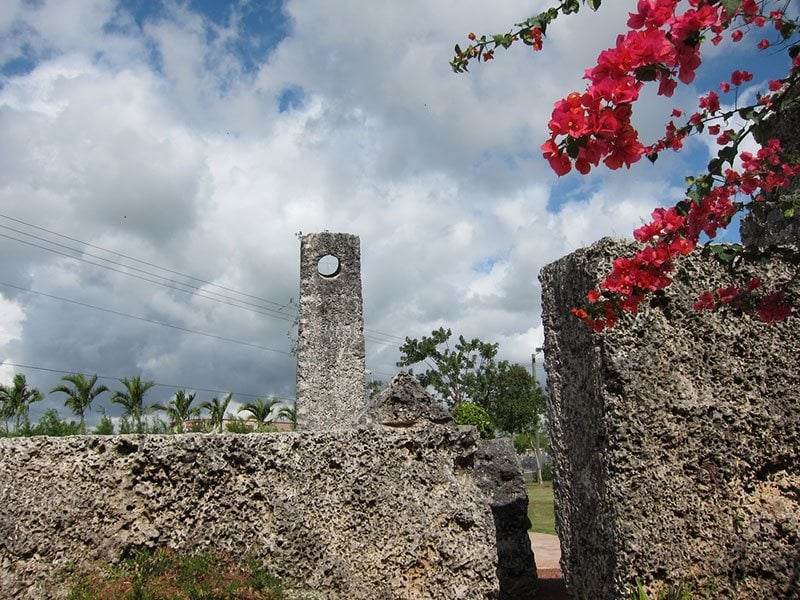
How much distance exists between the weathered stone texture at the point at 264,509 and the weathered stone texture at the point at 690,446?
0.62 m

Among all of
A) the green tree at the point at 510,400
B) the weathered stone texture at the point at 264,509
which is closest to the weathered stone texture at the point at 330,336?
the weathered stone texture at the point at 264,509

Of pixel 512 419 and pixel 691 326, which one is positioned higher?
pixel 512 419

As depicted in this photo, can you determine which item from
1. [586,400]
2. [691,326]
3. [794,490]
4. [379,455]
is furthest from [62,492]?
[794,490]

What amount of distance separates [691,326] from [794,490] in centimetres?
92

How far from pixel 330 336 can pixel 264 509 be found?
283 inches

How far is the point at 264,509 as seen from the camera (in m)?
2.98

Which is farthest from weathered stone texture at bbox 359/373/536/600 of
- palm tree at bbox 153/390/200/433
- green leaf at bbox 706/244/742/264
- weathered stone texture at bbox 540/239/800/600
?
palm tree at bbox 153/390/200/433

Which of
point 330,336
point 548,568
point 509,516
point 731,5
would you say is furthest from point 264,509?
point 330,336

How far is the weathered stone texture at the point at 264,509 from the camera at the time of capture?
111 inches

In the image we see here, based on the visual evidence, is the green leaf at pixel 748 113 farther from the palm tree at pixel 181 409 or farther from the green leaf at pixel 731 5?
the palm tree at pixel 181 409

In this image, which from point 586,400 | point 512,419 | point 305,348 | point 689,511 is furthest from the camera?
point 512,419

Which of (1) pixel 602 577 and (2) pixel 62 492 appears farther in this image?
(1) pixel 602 577

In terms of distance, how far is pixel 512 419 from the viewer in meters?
27.7

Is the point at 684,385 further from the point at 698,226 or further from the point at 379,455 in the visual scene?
the point at 379,455
